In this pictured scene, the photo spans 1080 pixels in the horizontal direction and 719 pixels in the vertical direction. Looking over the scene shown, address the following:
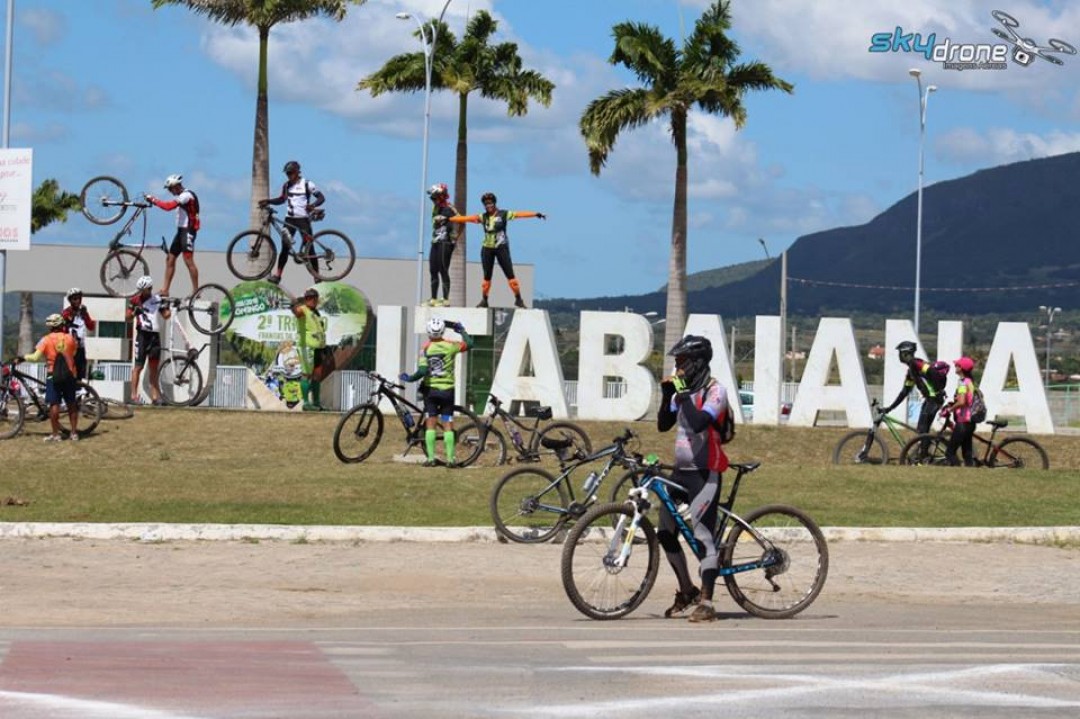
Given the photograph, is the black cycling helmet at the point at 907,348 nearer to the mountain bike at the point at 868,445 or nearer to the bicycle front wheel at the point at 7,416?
the mountain bike at the point at 868,445

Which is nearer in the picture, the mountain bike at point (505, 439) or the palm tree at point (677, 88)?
the mountain bike at point (505, 439)

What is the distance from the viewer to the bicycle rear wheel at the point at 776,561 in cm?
1197

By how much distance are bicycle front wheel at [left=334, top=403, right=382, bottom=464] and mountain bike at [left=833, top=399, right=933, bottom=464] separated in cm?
721

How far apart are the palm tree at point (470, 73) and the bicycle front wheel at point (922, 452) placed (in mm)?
22054

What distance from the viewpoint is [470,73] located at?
46281 mm

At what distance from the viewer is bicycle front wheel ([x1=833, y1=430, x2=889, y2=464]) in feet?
83.5

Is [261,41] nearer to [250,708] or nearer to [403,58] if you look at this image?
[403,58]

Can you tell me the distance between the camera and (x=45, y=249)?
7450 centimetres

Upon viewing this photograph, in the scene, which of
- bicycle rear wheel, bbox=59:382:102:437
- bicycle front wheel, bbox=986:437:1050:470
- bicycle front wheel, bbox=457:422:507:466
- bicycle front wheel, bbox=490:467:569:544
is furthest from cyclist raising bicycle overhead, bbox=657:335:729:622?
bicycle rear wheel, bbox=59:382:102:437

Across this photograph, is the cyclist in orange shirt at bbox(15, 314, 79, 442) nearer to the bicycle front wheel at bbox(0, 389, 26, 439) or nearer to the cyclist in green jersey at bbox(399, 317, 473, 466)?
the bicycle front wheel at bbox(0, 389, 26, 439)

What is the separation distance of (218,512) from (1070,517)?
9345 millimetres

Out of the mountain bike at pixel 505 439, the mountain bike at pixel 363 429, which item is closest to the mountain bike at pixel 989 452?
the mountain bike at pixel 505 439

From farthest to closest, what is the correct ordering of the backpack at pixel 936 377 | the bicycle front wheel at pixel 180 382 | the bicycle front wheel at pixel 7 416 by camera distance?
the bicycle front wheel at pixel 180 382, the backpack at pixel 936 377, the bicycle front wheel at pixel 7 416

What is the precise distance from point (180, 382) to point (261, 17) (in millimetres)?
11970
